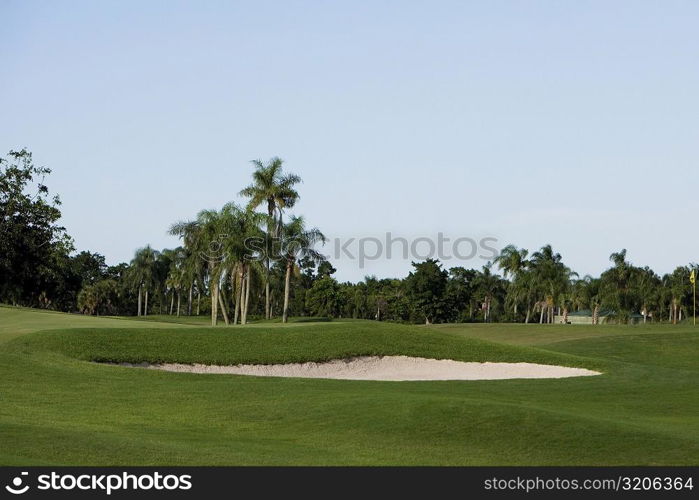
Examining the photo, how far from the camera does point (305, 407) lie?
28.5m

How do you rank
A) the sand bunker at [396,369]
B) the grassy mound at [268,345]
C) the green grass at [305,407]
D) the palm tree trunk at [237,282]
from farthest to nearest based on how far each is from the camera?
the palm tree trunk at [237,282]
the sand bunker at [396,369]
the grassy mound at [268,345]
the green grass at [305,407]

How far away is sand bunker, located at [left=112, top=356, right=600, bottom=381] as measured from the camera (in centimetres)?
4122

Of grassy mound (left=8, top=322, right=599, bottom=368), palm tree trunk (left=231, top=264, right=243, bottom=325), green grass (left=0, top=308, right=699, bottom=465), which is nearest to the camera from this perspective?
green grass (left=0, top=308, right=699, bottom=465)

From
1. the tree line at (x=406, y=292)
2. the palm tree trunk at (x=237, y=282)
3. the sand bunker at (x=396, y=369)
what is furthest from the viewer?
the tree line at (x=406, y=292)

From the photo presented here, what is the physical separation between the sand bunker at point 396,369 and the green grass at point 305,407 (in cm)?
58

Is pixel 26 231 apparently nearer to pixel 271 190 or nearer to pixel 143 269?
pixel 271 190

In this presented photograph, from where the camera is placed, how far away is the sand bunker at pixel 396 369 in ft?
135

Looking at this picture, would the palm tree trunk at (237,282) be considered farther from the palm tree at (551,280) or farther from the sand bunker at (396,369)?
the palm tree at (551,280)

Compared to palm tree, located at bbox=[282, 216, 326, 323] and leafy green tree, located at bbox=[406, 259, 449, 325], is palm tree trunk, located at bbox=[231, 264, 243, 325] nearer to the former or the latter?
palm tree, located at bbox=[282, 216, 326, 323]

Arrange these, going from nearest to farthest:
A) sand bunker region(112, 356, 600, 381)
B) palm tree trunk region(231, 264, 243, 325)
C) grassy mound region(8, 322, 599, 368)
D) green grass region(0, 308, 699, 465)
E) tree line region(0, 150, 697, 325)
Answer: green grass region(0, 308, 699, 465), grassy mound region(8, 322, 599, 368), sand bunker region(112, 356, 600, 381), palm tree trunk region(231, 264, 243, 325), tree line region(0, 150, 697, 325)

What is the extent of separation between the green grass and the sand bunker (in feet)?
1.89

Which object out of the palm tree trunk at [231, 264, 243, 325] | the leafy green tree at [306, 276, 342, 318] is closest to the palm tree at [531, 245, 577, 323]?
the leafy green tree at [306, 276, 342, 318]

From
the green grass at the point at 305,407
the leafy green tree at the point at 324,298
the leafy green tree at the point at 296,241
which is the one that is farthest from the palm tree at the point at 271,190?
the leafy green tree at the point at 324,298
